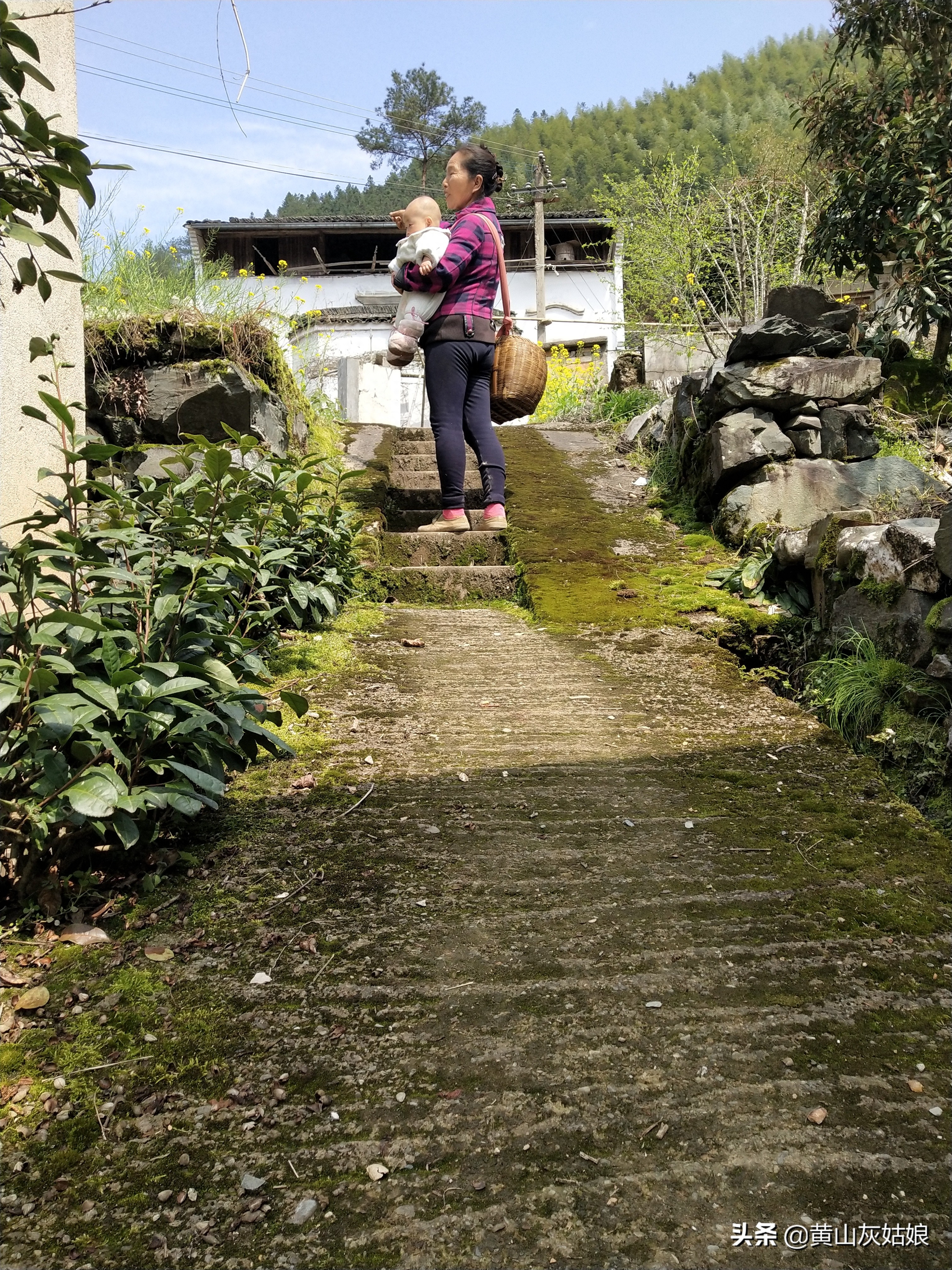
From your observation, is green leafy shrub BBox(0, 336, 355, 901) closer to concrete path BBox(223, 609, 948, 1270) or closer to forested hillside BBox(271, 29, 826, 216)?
concrete path BBox(223, 609, 948, 1270)

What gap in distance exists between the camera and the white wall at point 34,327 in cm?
300

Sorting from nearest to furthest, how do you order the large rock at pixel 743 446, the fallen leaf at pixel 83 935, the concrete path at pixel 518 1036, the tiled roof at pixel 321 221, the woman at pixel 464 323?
1. the concrete path at pixel 518 1036
2. the fallen leaf at pixel 83 935
3. the woman at pixel 464 323
4. the large rock at pixel 743 446
5. the tiled roof at pixel 321 221

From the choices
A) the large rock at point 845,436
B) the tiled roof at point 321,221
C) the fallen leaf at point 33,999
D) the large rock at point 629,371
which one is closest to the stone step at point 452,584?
the large rock at point 845,436

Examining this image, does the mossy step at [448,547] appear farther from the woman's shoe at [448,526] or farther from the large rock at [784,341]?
the large rock at [784,341]

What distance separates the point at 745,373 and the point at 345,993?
14.5 feet

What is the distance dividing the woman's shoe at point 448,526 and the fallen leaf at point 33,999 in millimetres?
3506

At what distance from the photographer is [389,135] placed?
40250 millimetres

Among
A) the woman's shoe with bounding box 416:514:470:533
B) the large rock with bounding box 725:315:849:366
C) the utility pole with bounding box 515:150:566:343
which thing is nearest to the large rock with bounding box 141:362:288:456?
the woman's shoe with bounding box 416:514:470:533

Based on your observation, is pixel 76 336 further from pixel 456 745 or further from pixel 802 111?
pixel 802 111

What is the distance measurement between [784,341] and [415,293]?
2137 mm

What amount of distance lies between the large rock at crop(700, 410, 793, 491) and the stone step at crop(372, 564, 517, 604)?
1.28 metres

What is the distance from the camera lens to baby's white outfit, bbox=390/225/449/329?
4328mm

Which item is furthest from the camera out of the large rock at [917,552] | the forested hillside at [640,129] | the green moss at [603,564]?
the forested hillside at [640,129]

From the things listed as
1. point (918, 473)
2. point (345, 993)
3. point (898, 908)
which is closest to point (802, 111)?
point (918, 473)
